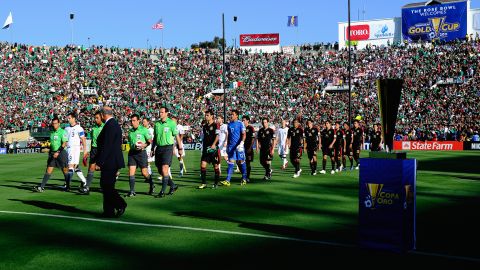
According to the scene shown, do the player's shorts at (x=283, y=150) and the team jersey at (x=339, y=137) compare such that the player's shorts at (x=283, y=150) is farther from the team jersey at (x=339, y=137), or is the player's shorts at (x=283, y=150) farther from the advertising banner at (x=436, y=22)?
the advertising banner at (x=436, y=22)

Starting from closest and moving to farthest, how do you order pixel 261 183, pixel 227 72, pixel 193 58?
pixel 261 183 → pixel 227 72 → pixel 193 58

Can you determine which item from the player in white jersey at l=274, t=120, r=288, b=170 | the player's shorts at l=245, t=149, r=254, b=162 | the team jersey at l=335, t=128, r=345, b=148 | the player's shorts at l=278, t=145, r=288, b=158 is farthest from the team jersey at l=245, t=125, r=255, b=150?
the player's shorts at l=278, t=145, r=288, b=158

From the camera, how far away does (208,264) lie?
727 centimetres

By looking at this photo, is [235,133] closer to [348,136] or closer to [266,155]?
[266,155]

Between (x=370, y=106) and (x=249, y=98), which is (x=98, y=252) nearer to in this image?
(x=370, y=106)

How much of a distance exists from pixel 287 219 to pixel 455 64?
177 ft

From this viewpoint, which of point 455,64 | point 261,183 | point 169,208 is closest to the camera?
point 169,208

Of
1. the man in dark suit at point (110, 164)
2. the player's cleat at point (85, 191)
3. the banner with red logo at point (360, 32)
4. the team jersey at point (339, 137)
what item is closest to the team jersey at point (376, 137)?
the team jersey at point (339, 137)

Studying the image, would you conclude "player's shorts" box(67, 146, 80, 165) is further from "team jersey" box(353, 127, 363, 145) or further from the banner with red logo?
the banner with red logo

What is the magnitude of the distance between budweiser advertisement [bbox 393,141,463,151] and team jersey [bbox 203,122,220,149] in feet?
103

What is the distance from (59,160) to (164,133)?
3582 millimetres

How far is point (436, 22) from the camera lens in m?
68.8

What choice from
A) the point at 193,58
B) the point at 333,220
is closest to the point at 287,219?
the point at 333,220

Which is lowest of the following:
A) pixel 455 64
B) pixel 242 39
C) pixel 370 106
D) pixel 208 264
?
pixel 208 264
